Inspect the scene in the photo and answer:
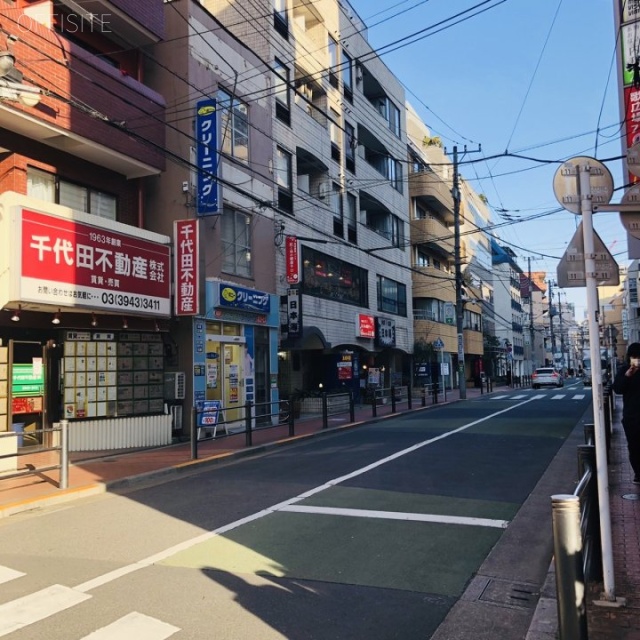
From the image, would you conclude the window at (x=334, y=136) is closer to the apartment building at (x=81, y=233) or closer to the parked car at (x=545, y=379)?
the apartment building at (x=81, y=233)

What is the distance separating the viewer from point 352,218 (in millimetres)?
28172

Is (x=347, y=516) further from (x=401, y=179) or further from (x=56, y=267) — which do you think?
(x=401, y=179)

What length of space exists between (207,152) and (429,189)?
24.9m

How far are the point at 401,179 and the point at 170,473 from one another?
92.0ft

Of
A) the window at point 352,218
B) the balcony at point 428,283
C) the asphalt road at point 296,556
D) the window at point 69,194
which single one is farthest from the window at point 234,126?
the balcony at point 428,283

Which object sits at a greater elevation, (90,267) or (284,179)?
(284,179)

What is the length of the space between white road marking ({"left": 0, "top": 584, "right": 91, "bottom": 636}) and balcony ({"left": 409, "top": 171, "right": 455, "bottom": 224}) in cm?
3551

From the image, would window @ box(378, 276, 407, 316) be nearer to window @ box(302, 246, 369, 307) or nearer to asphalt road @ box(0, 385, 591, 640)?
window @ box(302, 246, 369, 307)

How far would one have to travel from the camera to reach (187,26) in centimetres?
1684

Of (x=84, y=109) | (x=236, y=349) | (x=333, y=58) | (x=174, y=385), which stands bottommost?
(x=174, y=385)

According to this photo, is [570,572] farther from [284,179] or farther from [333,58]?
[333,58]

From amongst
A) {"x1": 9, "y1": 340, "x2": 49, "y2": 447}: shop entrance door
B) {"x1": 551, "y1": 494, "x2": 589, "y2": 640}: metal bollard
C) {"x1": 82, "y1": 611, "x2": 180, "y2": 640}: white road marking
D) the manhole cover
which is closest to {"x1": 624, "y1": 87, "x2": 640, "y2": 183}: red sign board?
the manhole cover

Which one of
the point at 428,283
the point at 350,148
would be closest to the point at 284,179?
the point at 350,148

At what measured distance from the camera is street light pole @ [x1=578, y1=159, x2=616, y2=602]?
163 inches
